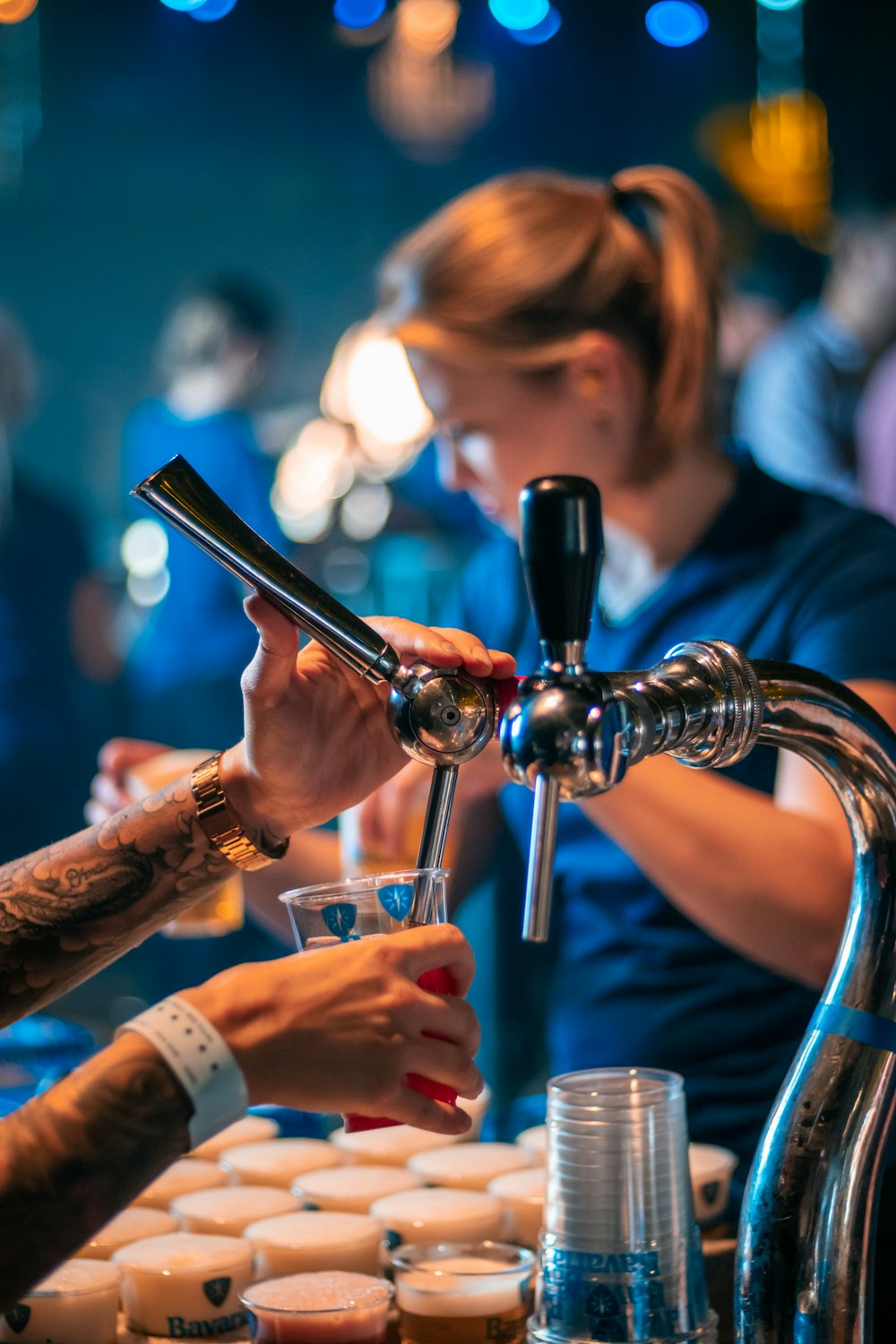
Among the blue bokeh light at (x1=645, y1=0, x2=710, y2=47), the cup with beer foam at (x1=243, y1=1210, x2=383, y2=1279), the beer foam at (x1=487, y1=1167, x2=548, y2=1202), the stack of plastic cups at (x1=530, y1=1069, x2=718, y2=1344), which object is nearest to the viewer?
the stack of plastic cups at (x1=530, y1=1069, x2=718, y2=1344)

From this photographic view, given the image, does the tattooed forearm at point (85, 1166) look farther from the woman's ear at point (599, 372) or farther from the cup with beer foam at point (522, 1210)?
the woman's ear at point (599, 372)

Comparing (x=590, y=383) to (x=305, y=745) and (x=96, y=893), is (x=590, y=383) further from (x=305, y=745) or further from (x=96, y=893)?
(x=96, y=893)

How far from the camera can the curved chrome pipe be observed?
2.71ft

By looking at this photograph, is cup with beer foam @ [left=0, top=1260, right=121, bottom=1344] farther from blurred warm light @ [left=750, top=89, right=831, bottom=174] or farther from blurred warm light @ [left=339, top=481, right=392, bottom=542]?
blurred warm light @ [left=750, top=89, right=831, bottom=174]

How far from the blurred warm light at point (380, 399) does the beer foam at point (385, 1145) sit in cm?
336

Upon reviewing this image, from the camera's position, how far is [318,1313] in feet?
2.90

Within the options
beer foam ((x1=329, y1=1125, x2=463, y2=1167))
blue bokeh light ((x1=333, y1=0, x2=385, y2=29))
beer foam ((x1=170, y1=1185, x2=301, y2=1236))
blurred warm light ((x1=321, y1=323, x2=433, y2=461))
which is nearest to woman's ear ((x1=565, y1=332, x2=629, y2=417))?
beer foam ((x1=329, y1=1125, x2=463, y2=1167))

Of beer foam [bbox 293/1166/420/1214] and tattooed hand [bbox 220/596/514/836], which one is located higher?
tattooed hand [bbox 220/596/514/836]

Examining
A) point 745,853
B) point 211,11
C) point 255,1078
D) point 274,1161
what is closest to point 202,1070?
point 255,1078

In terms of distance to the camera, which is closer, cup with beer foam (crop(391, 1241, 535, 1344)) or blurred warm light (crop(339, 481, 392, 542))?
cup with beer foam (crop(391, 1241, 535, 1344))

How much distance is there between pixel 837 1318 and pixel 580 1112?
0.19 meters

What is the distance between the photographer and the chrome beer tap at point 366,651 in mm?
774

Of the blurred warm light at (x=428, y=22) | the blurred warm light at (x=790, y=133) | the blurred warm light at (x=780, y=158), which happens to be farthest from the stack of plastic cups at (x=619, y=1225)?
the blurred warm light at (x=428, y=22)

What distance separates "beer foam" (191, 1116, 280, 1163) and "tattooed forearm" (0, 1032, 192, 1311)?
0.58 meters
